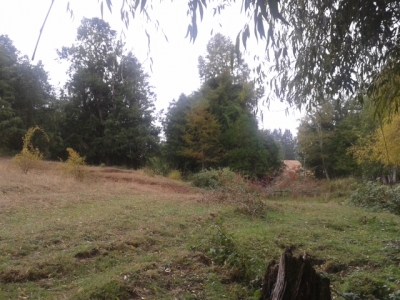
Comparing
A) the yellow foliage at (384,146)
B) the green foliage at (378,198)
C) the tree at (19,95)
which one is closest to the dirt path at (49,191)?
the green foliage at (378,198)

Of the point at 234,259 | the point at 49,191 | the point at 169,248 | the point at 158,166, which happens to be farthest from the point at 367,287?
the point at 158,166

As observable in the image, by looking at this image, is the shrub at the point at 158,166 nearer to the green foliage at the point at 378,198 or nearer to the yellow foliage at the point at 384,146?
the yellow foliage at the point at 384,146

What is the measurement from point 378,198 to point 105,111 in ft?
72.2

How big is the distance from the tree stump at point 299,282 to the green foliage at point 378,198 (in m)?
10.6

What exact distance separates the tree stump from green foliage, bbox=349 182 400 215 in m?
10.6

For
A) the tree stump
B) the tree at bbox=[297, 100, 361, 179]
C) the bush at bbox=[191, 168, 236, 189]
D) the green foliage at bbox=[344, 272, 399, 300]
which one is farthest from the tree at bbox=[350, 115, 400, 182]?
the tree stump

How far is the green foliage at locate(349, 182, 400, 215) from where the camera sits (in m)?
12.4

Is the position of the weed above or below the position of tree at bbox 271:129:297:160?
below

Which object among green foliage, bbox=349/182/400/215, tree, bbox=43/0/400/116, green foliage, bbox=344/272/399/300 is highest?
tree, bbox=43/0/400/116

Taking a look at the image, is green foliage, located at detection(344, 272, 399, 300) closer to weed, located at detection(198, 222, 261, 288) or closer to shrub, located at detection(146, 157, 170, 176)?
weed, located at detection(198, 222, 261, 288)

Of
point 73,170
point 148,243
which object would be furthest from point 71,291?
point 73,170

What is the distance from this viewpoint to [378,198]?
43.6 ft

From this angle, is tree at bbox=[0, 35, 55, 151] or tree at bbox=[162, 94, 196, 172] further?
tree at bbox=[162, 94, 196, 172]

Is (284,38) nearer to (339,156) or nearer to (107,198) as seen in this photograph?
(107,198)
